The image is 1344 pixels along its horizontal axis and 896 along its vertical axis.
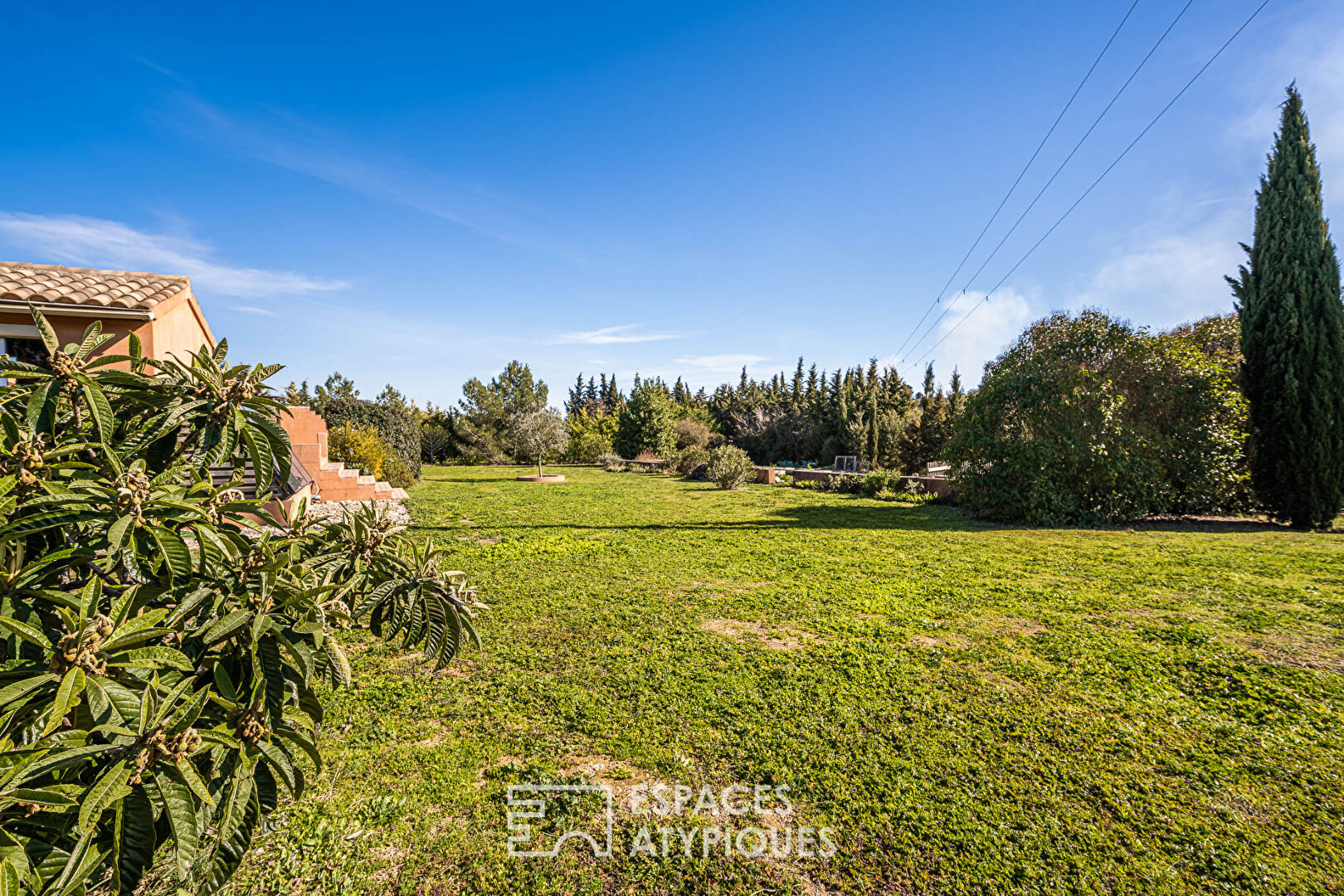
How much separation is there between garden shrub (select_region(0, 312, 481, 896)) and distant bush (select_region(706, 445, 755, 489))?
55.0 feet

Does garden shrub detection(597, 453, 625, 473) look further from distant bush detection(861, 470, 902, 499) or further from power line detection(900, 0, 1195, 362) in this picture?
power line detection(900, 0, 1195, 362)

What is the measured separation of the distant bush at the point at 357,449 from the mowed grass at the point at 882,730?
9.94 metres

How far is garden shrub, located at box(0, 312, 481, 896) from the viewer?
3.74ft

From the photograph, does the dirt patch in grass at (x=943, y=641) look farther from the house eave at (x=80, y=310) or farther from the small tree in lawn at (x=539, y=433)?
the small tree in lawn at (x=539, y=433)

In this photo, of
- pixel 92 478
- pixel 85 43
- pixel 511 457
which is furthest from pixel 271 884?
pixel 511 457

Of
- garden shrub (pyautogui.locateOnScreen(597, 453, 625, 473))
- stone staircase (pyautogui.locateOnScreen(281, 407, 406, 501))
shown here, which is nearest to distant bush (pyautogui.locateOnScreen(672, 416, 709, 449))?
garden shrub (pyautogui.locateOnScreen(597, 453, 625, 473))

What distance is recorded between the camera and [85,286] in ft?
21.8

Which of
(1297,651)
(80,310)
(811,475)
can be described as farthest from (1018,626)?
(811,475)

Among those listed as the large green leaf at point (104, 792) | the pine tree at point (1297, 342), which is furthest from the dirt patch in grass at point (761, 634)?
the pine tree at point (1297, 342)

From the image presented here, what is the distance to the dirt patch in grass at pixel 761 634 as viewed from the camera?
15.5 ft

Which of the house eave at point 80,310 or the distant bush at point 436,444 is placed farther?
the distant bush at point 436,444

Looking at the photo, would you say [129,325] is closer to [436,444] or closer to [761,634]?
[761,634]

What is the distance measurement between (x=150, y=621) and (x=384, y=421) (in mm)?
19330

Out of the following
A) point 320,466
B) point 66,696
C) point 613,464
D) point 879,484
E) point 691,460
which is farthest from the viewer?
point 613,464
